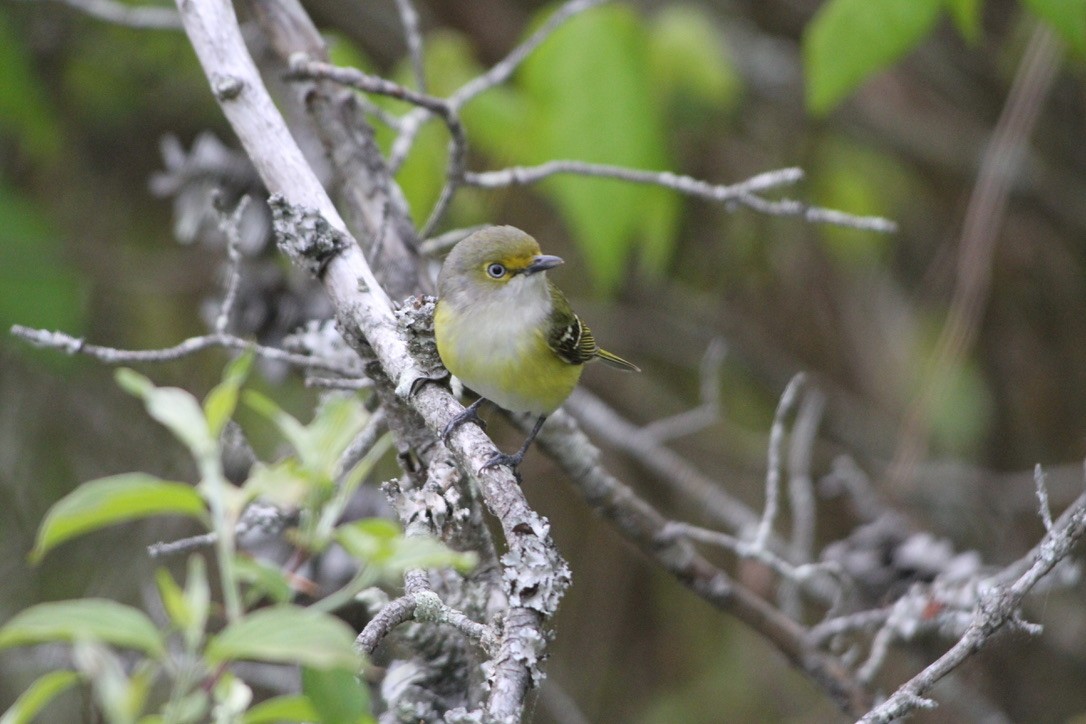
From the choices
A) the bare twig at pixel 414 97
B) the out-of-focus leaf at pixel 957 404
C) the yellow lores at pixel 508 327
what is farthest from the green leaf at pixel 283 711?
the out-of-focus leaf at pixel 957 404

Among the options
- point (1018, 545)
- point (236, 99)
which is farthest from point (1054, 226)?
point (236, 99)

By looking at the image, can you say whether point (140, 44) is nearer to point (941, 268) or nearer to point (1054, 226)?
point (941, 268)

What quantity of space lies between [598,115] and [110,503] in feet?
10.6

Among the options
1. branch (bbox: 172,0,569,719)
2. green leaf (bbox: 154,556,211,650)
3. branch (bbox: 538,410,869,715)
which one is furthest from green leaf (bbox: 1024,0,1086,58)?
green leaf (bbox: 154,556,211,650)

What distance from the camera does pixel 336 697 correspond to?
1.06 meters

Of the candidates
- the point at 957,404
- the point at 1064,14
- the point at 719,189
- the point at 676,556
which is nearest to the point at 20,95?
the point at 719,189

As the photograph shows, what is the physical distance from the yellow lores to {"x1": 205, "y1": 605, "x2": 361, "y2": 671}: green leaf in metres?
2.04

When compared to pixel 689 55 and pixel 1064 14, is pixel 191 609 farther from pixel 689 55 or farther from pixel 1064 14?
pixel 689 55

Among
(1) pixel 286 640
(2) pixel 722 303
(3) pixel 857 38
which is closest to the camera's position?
(1) pixel 286 640

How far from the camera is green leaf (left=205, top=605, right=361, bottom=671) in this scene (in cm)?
90

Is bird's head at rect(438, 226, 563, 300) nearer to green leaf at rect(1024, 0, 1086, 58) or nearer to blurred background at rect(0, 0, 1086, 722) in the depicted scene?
blurred background at rect(0, 0, 1086, 722)

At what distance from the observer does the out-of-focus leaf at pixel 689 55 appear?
5.10 metres

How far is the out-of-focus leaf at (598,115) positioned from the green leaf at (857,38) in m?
0.73

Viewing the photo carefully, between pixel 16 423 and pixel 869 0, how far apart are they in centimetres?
479
